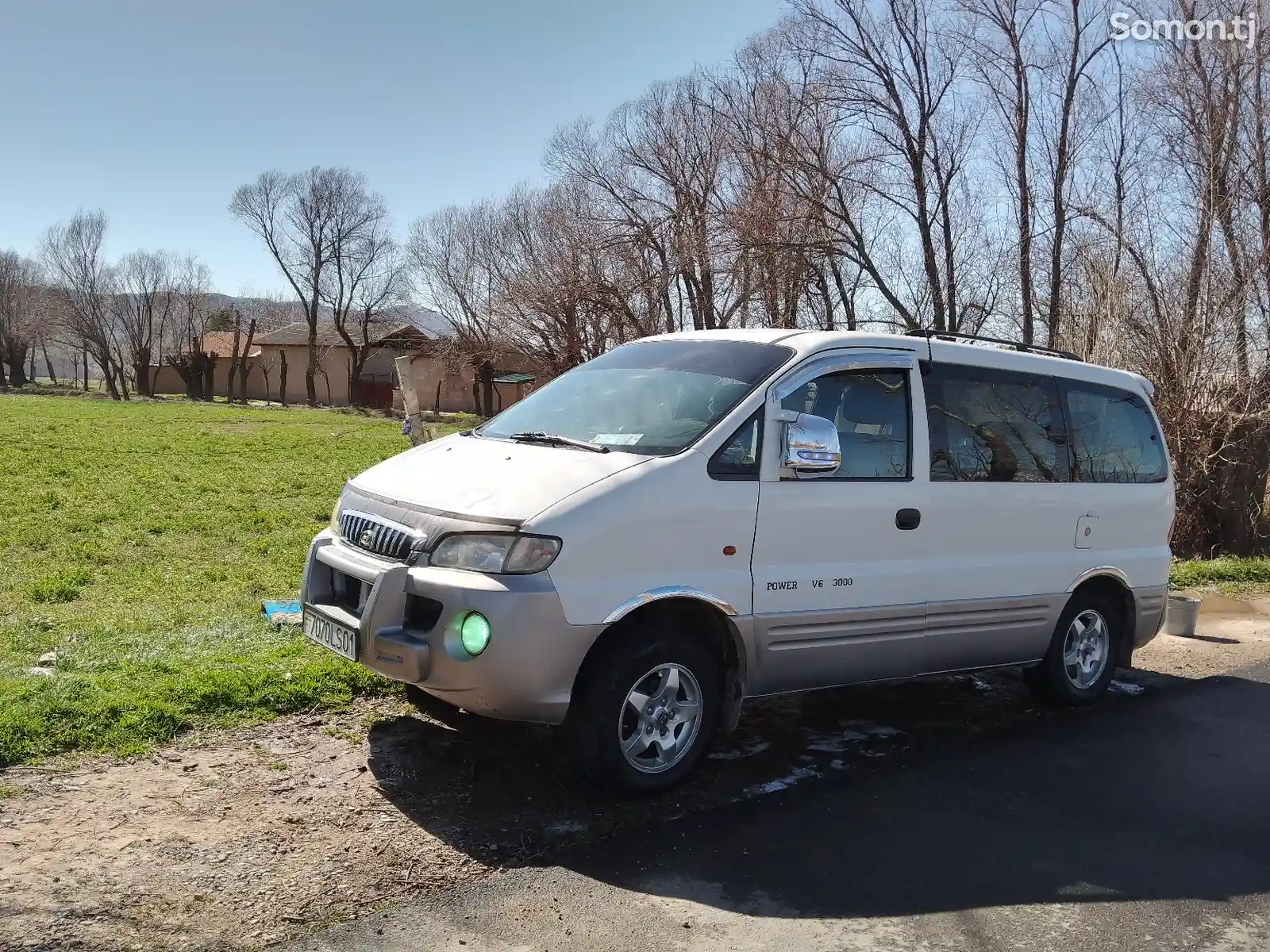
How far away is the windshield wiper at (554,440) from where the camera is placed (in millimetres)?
5164

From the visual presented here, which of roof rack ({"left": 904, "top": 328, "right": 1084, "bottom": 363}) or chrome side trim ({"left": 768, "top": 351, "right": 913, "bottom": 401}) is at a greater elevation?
roof rack ({"left": 904, "top": 328, "right": 1084, "bottom": 363})

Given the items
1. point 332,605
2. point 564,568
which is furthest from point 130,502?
point 564,568

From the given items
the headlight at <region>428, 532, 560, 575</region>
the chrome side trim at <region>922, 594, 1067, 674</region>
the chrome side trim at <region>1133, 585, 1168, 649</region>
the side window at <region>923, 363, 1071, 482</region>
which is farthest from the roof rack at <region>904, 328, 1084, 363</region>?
the headlight at <region>428, 532, 560, 575</region>

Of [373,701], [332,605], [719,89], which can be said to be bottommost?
[373,701]

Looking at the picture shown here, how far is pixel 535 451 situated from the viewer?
523 centimetres

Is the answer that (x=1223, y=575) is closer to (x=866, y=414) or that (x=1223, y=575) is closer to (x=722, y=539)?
(x=866, y=414)

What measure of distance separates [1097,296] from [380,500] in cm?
1451

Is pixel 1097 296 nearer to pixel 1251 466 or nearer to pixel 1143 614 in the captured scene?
pixel 1251 466

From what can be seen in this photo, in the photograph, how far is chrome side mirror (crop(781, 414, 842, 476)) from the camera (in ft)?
17.2

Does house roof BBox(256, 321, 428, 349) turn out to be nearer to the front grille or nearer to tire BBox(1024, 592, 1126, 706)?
tire BBox(1024, 592, 1126, 706)

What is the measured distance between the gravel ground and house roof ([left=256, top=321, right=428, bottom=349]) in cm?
6840

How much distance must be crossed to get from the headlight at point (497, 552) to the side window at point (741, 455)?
92 cm

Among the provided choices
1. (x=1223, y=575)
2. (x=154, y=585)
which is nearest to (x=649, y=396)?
(x=154, y=585)

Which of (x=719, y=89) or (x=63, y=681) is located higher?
(x=719, y=89)
